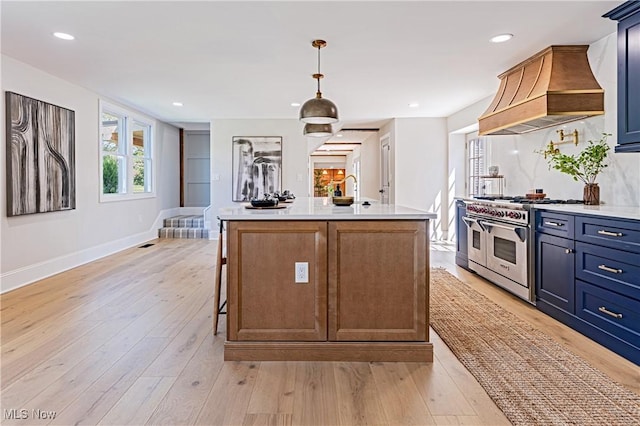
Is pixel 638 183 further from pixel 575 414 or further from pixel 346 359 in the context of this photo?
pixel 346 359

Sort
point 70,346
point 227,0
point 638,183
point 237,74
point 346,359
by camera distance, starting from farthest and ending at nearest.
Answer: point 237,74
point 638,183
point 227,0
point 70,346
point 346,359

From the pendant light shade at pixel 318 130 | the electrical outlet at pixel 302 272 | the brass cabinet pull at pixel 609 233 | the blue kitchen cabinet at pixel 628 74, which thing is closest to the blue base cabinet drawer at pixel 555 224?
the brass cabinet pull at pixel 609 233

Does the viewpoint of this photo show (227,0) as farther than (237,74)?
No

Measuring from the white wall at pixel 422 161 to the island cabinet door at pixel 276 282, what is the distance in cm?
565

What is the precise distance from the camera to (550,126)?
14.3 ft

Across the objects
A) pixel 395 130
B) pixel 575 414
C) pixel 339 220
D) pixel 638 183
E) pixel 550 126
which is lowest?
pixel 575 414

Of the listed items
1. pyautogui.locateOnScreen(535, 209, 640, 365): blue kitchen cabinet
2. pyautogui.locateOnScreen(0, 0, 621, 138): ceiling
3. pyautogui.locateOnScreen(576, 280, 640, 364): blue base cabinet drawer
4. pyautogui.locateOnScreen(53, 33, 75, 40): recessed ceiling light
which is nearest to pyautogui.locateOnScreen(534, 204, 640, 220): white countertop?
pyautogui.locateOnScreen(535, 209, 640, 365): blue kitchen cabinet

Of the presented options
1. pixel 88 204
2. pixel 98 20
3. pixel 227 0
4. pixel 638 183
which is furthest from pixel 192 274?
pixel 638 183

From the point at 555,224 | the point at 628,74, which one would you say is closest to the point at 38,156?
the point at 555,224

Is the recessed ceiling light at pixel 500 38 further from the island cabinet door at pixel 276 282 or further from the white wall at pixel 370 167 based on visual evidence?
the white wall at pixel 370 167

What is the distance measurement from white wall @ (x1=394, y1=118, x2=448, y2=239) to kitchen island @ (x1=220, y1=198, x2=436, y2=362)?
5.53 metres

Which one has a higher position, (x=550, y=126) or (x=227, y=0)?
(x=227, y=0)

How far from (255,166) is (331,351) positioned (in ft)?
20.0

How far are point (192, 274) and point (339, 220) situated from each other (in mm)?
3078
